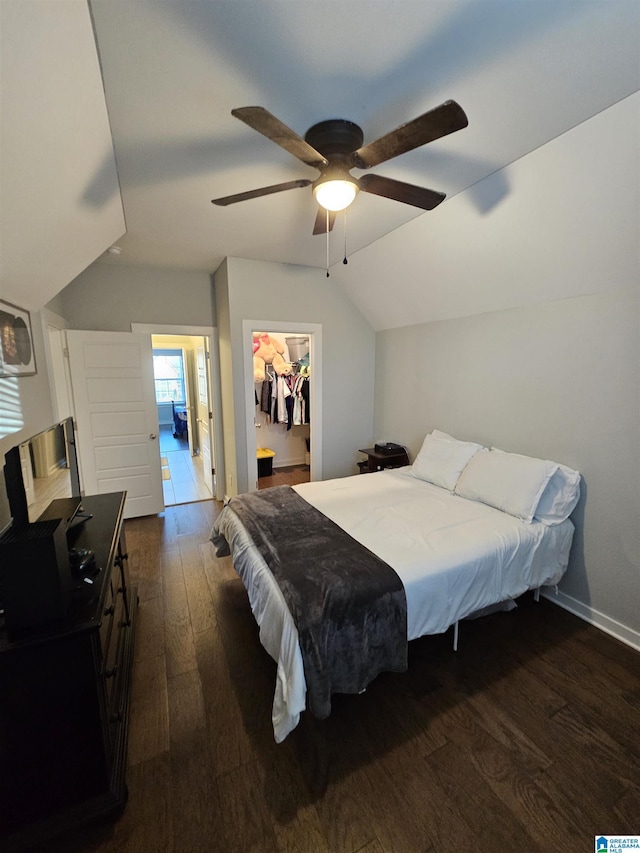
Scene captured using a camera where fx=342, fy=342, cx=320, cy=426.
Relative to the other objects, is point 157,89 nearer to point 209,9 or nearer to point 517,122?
point 209,9

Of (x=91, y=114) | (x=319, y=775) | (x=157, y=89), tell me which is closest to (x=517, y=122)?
(x=157, y=89)

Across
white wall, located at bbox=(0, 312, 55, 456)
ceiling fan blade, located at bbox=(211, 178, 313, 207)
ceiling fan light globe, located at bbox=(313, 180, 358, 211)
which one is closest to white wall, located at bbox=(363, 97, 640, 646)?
ceiling fan light globe, located at bbox=(313, 180, 358, 211)

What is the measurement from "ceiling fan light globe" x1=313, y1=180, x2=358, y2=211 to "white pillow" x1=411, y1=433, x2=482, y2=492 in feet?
6.75

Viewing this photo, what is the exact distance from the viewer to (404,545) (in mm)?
1878

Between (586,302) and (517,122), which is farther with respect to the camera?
(586,302)

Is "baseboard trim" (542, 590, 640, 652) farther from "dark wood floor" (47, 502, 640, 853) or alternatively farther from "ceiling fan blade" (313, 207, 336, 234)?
"ceiling fan blade" (313, 207, 336, 234)

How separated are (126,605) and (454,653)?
1.90 metres

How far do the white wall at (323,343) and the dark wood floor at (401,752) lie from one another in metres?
2.16

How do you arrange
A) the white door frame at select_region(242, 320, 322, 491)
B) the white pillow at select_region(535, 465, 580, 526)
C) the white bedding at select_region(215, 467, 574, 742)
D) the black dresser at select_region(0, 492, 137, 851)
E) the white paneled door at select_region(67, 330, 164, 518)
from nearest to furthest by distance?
the black dresser at select_region(0, 492, 137, 851) < the white bedding at select_region(215, 467, 574, 742) < the white pillow at select_region(535, 465, 580, 526) < the white paneled door at select_region(67, 330, 164, 518) < the white door frame at select_region(242, 320, 322, 491)

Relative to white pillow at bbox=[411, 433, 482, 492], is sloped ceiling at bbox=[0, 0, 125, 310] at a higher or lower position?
higher

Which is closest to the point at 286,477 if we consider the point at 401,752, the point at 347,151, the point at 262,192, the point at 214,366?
the point at 214,366

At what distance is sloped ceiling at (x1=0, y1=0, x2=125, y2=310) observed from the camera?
987mm

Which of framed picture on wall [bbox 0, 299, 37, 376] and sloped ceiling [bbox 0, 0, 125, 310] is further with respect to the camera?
framed picture on wall [bbox 0, 299, 37, 376]

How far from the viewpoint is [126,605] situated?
75.9 inches
